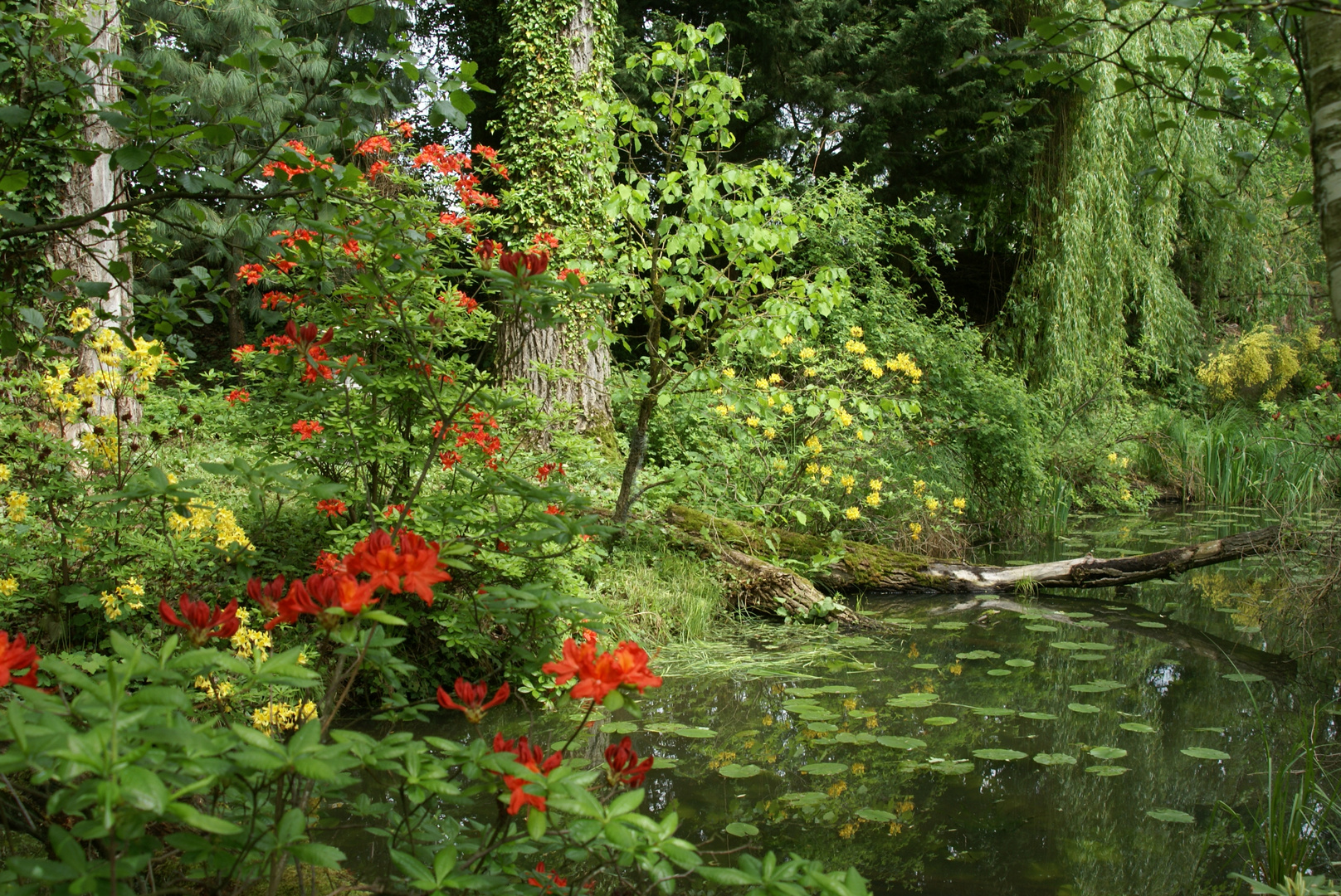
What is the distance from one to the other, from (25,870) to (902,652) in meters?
3.63

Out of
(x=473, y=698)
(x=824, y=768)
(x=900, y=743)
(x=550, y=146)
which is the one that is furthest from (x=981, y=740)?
(x=550, y=146)

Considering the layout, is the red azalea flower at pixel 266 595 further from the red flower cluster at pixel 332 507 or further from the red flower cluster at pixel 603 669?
the red flower cluster at pixel 332 507

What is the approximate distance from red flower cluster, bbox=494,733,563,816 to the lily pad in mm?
2247

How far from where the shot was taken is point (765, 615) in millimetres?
4602

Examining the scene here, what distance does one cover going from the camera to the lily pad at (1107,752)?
264 cm

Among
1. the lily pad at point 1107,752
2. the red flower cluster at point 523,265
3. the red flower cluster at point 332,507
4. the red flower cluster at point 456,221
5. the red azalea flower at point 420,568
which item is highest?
the red flower cluster at point 456,221

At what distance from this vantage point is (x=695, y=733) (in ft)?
9.18

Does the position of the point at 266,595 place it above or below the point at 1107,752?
above

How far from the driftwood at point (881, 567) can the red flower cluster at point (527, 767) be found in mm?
3562

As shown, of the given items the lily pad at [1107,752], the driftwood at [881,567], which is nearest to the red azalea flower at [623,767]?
the lily pad at [1107,752]

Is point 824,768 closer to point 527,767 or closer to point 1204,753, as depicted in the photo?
point 1204,753

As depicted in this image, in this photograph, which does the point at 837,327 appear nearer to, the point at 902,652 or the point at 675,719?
the point at 902,652

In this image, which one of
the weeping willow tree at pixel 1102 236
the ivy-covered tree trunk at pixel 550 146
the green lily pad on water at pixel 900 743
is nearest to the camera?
the green lily pad on water at pixel 900 743

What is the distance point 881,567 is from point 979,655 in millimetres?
1383
